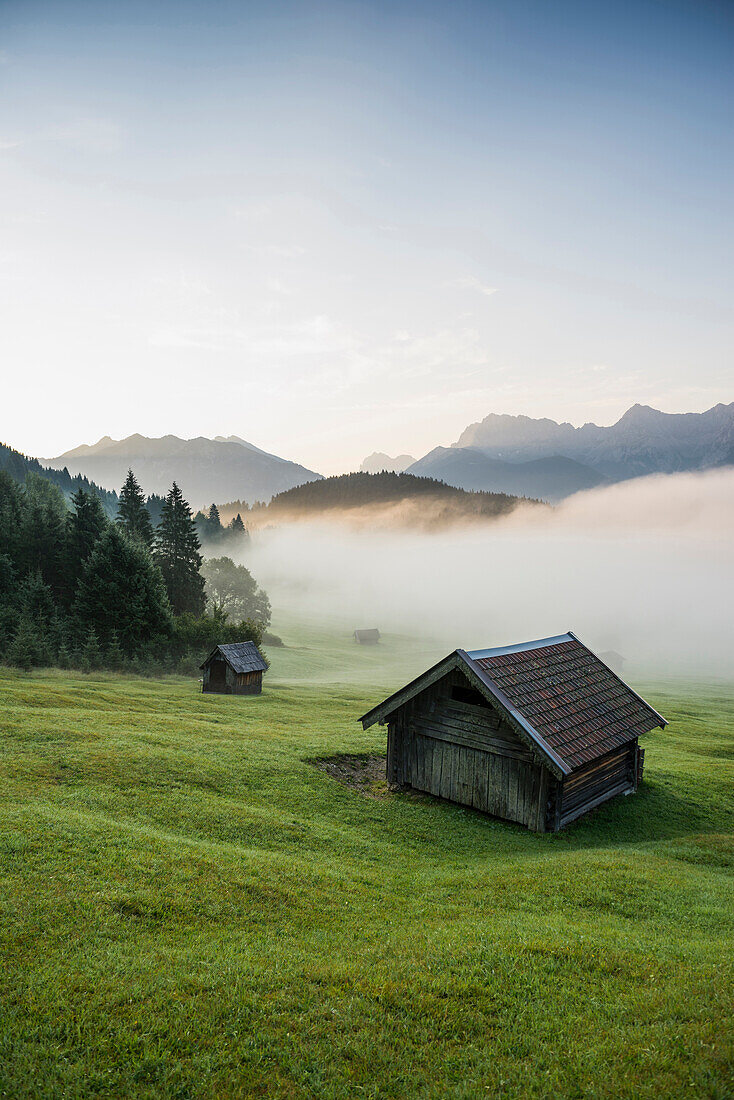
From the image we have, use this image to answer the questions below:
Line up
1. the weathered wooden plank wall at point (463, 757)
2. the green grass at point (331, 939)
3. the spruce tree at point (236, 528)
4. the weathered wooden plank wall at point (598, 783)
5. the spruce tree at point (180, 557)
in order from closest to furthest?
the green grass at point (331, 939)
the weathered wooden plank wall at point (463, 757)
the weathered wooden plank wall at point (598, 783)
the spruce tree at point (180, 557)
the spruce tree at point (236, 528)

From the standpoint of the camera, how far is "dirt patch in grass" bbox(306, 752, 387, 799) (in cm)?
2331

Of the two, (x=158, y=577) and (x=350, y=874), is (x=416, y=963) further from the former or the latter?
(x=158, y=577)

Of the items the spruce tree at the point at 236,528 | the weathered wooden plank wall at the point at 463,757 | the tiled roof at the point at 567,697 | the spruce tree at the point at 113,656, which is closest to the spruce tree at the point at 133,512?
the spruce tree at the point at 113,656

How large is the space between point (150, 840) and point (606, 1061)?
11.3 m

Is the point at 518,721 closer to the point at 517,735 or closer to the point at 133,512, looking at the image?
the point at 517,735

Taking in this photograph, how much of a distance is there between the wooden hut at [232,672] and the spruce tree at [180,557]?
26957mm

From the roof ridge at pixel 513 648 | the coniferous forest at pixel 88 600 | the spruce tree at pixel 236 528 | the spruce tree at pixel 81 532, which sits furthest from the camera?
the spruce tree at pixel 236 528

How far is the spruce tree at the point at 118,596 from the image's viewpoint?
190 ft

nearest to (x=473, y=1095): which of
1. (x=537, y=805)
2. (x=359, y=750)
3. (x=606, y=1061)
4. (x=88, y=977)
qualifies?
(x=606, y=1061)

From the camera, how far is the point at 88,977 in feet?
28.5

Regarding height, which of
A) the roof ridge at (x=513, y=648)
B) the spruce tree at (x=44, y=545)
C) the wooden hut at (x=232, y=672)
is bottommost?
the wooden hut at (x=232, y=672)

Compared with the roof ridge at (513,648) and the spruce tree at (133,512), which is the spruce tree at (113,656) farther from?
the roof ridge at (513,648)

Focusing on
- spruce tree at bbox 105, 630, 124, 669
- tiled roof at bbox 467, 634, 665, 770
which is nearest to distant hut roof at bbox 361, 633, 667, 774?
tiled roof at bbox 467, 634, 665, 770

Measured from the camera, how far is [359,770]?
1006 inches
